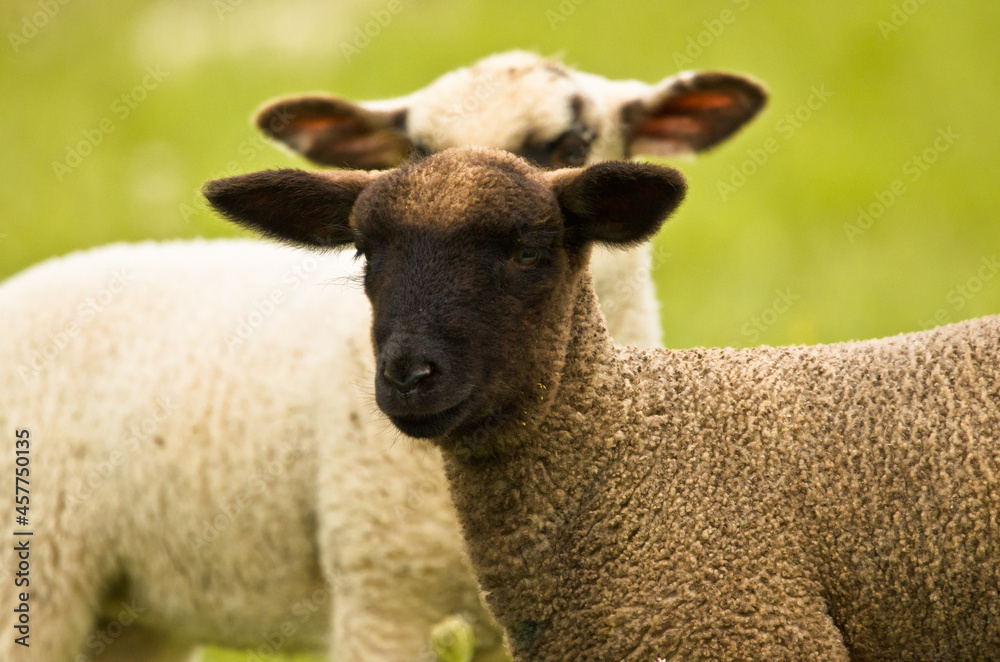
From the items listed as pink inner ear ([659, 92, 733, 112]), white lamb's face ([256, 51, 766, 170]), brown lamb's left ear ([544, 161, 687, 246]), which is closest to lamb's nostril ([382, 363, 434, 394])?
brown lamb's left ear ([544, 161, 687, 246])

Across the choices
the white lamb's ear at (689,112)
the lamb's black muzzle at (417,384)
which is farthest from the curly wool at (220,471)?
the white lamb's ear at (689,112)

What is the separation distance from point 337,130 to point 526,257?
2.57 meters

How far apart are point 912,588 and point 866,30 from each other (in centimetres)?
1150

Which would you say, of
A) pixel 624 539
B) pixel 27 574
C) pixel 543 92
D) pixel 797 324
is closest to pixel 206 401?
pixel 27 574

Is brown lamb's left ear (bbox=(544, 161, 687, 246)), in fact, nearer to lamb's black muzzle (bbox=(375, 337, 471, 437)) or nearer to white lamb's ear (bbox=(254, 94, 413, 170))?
lamb's black muzzle (bbox=(375, 337, 471, 437))

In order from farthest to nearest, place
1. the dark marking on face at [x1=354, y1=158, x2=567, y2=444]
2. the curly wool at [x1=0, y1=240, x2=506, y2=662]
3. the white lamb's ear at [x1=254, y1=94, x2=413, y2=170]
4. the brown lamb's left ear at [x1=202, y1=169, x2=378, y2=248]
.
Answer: the white lamb's ear at [x1=254, y1=94, x2=413, y2=170], the curly wool at [x1=0, y1=240, x2=506, y2=662], the brown lamb's left ear at [x1=202, y1=169, x2=378, y2=248], the dark marking on face at [x1=354, y1=158, x2=567, y2=444]

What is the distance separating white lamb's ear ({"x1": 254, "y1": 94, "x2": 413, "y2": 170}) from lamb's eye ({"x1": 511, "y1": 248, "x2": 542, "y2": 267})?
7.11ft

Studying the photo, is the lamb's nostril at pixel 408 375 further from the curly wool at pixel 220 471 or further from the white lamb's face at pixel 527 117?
the white lamb's face at pixel 527 117

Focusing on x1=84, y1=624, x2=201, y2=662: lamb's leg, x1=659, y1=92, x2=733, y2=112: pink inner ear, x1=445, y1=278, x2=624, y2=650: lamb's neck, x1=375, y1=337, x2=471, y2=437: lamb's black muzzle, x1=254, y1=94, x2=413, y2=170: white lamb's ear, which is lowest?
x1=84, y1=624, x2=201, y2=662: lamb's leg

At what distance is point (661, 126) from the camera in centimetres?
564

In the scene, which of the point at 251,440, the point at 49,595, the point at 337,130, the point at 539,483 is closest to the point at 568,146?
A: the point at 337,130

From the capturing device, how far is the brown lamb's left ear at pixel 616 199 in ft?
11.1

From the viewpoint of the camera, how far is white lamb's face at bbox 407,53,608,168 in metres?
4.83

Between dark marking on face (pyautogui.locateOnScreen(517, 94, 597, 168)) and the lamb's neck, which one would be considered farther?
dark marking on face (pyautogui.locateOnScreen(517, 94, 597, 168))
